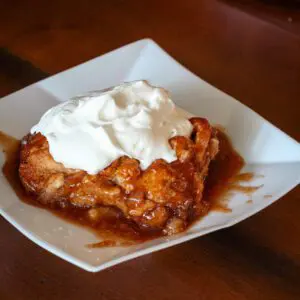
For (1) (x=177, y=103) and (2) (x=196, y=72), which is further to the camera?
(2) (x=196, y=72)

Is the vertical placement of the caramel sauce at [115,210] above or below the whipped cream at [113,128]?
below

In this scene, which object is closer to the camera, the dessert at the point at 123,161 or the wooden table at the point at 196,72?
the wooden table at the point at 196,72

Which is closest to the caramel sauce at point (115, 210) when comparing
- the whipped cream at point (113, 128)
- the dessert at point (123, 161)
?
the dessert at point (123, 161)

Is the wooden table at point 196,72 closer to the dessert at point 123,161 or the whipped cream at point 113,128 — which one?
the dessert at point 123,161

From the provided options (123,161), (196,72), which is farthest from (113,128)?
(196,72)

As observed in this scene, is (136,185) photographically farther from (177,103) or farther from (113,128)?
(177,103)

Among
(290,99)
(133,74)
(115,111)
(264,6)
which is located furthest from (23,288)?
(264,6)

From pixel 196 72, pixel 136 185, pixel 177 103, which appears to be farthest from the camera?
pixel 196 72
